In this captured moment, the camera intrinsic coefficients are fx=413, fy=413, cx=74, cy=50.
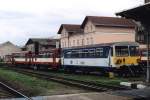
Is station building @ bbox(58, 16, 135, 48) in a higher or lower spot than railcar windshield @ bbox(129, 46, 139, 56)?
higher

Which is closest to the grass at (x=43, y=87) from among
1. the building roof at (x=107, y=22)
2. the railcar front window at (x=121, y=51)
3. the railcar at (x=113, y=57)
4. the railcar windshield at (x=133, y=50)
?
the railcar at (x=113, y=57)

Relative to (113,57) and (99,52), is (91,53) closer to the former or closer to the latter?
(99,52)

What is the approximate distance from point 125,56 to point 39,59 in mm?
20080

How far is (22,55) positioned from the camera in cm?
6253

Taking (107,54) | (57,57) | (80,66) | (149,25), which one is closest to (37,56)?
(57,57)

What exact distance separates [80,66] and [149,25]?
747 inches

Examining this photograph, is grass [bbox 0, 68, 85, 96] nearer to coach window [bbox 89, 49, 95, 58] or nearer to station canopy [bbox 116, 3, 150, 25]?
station canopy [bbox 116, 3, 150, 25]

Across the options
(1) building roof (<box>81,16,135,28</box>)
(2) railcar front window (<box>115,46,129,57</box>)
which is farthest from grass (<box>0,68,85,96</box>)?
(1) building roof (<box>81,16,135,28</box>)

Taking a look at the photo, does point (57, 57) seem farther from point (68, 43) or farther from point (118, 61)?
point (68, 43)

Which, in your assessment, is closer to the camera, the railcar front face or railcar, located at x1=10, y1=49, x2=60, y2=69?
the railcar front face

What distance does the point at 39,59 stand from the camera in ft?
167

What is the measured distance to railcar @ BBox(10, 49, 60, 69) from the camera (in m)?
44.1

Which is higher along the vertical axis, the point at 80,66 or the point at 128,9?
the point at 128,9

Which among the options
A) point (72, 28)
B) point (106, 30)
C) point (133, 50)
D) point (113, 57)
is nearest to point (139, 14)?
point (113, 57)
